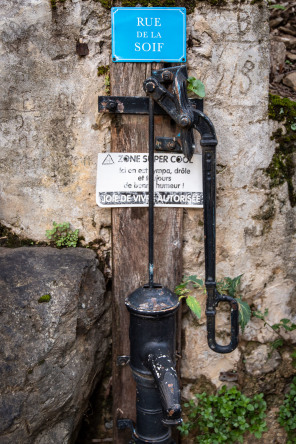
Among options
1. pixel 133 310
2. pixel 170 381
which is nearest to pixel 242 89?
pixel 133 310

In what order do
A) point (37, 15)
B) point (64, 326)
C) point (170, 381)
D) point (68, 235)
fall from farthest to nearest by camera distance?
point (68, 235) → point (37, 15) → point (64, 326) → point (170, 381)

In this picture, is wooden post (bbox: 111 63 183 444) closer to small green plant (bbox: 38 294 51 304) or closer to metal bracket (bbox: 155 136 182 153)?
metal bracket (bbox: 155 136 182 153)

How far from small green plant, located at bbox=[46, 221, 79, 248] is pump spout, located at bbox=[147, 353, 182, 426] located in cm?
68

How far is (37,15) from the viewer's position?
74.5 inches

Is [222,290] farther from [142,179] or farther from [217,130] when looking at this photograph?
A: [217,130]

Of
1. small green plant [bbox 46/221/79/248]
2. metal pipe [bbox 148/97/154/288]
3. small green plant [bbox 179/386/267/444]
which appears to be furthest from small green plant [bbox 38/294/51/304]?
small green plant [bbox 179/386/267/444]

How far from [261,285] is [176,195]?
0.66 m

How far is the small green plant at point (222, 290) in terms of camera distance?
6.31ft

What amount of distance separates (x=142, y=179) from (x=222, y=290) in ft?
2.24

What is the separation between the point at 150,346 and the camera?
5.86 ft

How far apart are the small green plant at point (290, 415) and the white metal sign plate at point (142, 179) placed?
1.17m

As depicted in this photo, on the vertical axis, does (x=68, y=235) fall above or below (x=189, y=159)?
below

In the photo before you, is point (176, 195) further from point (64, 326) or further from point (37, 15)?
point (37, 15)

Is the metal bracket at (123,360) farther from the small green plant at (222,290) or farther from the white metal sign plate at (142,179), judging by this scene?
the white metal sign plate at (142,179)
